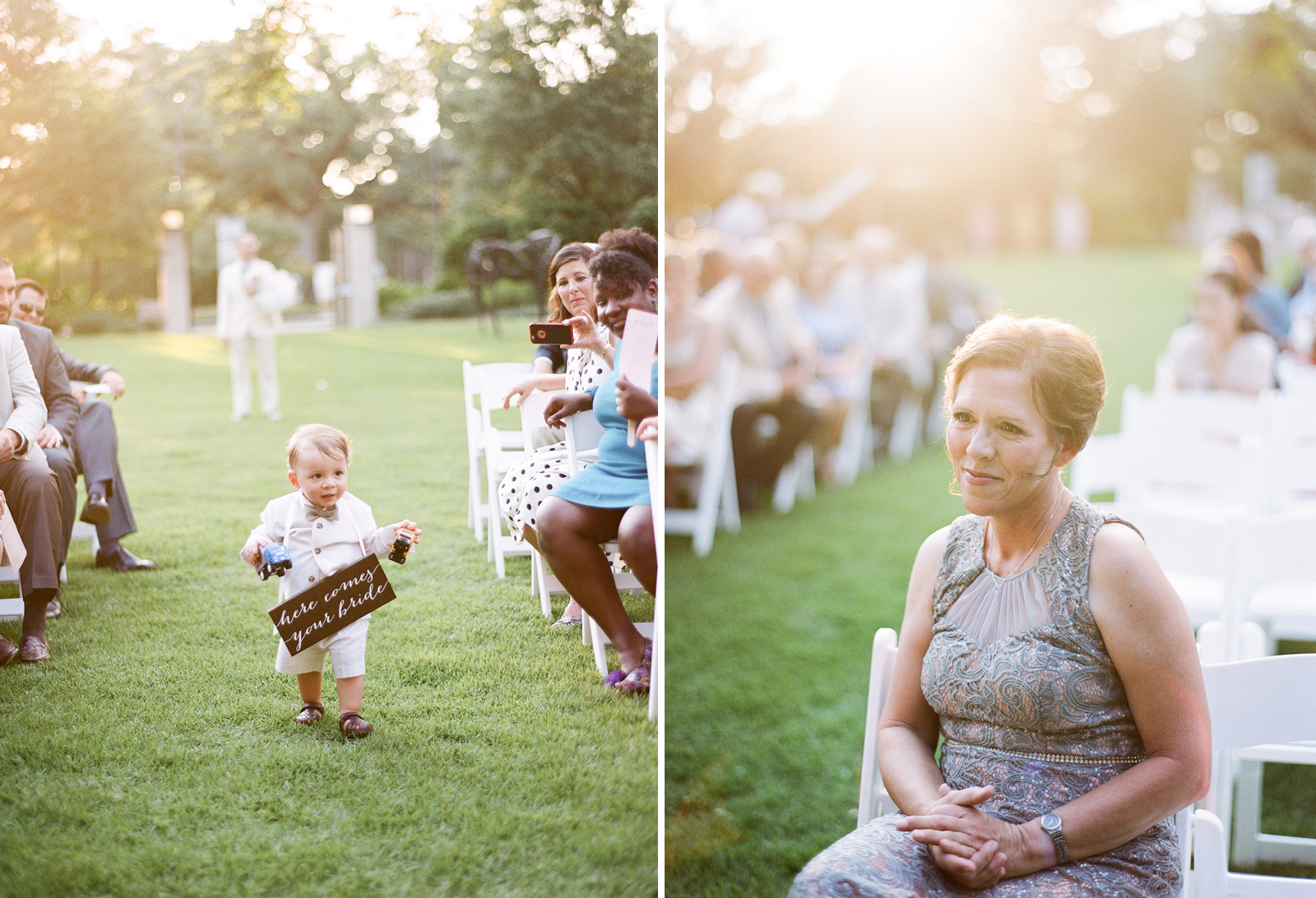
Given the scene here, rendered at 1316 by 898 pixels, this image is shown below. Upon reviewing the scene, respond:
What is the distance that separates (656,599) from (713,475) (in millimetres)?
4752

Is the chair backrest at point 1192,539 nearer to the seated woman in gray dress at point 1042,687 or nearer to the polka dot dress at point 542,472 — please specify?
the seated woman in gray dress at point 1042,687

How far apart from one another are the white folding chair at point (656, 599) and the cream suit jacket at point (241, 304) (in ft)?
2.39

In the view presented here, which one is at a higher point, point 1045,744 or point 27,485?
point 27,485

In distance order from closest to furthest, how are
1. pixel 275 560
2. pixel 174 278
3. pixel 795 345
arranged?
1. pixel 275 560
2. pixel 174 278
3. pixel 795 345

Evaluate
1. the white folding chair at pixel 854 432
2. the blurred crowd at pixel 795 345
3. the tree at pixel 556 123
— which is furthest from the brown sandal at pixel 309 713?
the white folding chair at pixel 854 432

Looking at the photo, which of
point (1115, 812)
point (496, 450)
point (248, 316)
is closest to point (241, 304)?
point (248, 316)

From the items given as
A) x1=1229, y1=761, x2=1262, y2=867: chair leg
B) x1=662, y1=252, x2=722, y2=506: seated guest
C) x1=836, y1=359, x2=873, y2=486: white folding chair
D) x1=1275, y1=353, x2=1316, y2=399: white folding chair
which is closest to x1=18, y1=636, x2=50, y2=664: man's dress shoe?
x1=1229, y1=761, x2=1262, y2=867: chair leg

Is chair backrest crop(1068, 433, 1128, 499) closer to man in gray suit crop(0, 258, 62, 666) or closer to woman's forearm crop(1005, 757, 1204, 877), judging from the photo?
woman's forearm crop(1005, 757, 1204, 877)

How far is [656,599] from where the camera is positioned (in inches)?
75.1

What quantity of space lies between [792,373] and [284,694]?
6192 millimetres

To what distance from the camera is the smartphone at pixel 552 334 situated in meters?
1.91

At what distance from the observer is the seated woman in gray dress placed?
5.35 ft

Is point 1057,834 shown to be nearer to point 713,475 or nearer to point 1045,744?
point 1045,744

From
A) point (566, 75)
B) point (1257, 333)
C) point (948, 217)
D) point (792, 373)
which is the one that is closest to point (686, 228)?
point (792, 373)
